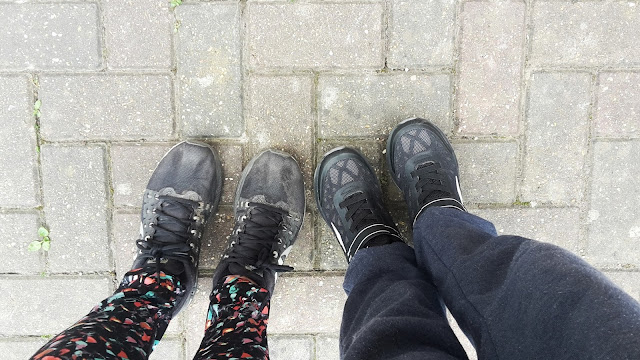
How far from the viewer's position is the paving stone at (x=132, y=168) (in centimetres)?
205

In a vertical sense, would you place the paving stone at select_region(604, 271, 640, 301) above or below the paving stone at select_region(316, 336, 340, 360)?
above

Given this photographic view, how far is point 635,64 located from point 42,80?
8.86 ft

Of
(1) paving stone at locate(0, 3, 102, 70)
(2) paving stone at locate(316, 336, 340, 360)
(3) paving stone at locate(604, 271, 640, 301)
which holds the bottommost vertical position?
(2) paving stone at locate(316, 336, 340, 360)

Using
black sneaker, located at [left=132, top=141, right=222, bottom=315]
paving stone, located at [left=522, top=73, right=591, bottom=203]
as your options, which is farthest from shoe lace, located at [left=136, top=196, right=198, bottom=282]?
paving stone, located at [left=522, top=73, right=591, bottom=203]

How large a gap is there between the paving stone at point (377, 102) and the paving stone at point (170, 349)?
1.24m

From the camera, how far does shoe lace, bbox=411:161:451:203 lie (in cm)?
198

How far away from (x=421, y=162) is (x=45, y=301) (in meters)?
1.91

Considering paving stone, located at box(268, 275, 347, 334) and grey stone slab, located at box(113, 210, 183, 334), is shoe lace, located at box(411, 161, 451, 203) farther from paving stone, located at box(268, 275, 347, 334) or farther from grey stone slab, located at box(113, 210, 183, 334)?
grey stone slab, located at box(113, 210, 183, 334)

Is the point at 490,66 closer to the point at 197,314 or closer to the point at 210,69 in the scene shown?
the point at 210,69

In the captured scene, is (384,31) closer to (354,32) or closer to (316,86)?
(354,32)

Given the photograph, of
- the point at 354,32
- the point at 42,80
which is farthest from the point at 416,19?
the point at 42,80

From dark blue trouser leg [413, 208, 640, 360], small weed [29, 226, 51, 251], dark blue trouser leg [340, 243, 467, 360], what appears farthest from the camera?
small weed [29, 226, 51, 251]

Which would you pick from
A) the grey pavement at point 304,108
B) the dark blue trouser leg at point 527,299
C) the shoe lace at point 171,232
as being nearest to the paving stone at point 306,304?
the grey pavement at point 304,108

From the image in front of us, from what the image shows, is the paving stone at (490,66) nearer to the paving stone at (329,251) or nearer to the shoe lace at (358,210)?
the shoe lace at (358,210)
